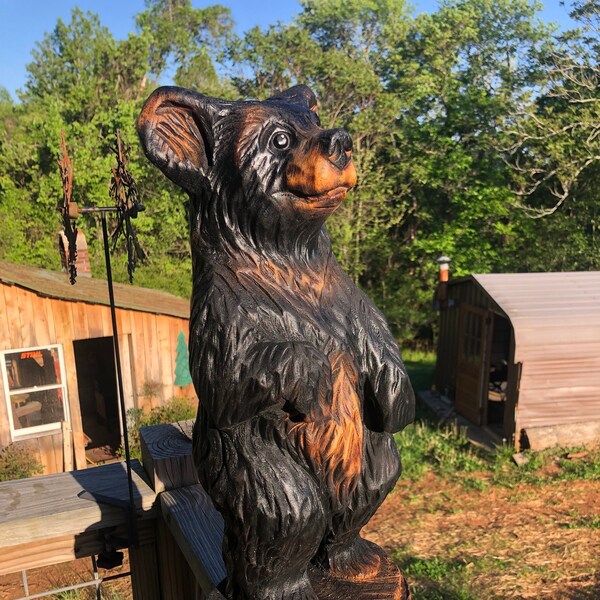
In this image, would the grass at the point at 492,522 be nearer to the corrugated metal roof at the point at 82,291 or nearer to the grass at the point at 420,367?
the grass at the point at 420,367

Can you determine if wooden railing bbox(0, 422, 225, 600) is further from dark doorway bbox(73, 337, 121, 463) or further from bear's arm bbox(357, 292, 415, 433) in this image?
dark doorway bbox(73, 337, 121, 463)

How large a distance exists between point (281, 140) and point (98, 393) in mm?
8803

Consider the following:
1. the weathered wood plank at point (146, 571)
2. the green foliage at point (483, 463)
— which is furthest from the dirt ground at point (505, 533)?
the weathered wood plank at point (146, 571)

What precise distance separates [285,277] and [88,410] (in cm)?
906

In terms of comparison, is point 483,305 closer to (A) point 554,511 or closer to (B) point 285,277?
(A) point 554,511

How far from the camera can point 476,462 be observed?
6867 mm

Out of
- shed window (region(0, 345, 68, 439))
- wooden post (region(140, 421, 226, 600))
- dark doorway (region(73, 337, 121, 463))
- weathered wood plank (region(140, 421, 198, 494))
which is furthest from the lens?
dark doorway (region(73, 337, 121, 463))

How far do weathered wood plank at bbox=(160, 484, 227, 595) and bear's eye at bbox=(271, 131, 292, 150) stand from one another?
0.89m

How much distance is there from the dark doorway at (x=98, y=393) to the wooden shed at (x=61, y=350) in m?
0.76

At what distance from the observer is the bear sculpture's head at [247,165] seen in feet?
3.56

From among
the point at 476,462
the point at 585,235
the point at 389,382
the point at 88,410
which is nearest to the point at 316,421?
the point at 389,382

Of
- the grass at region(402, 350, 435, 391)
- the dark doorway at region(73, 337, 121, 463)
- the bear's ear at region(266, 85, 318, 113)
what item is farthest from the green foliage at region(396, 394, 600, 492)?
the bear's ear at region(266, 85, 318, 113)

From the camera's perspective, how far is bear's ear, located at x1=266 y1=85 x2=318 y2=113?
1.24 meters

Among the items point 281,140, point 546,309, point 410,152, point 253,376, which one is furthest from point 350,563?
point 410,152
